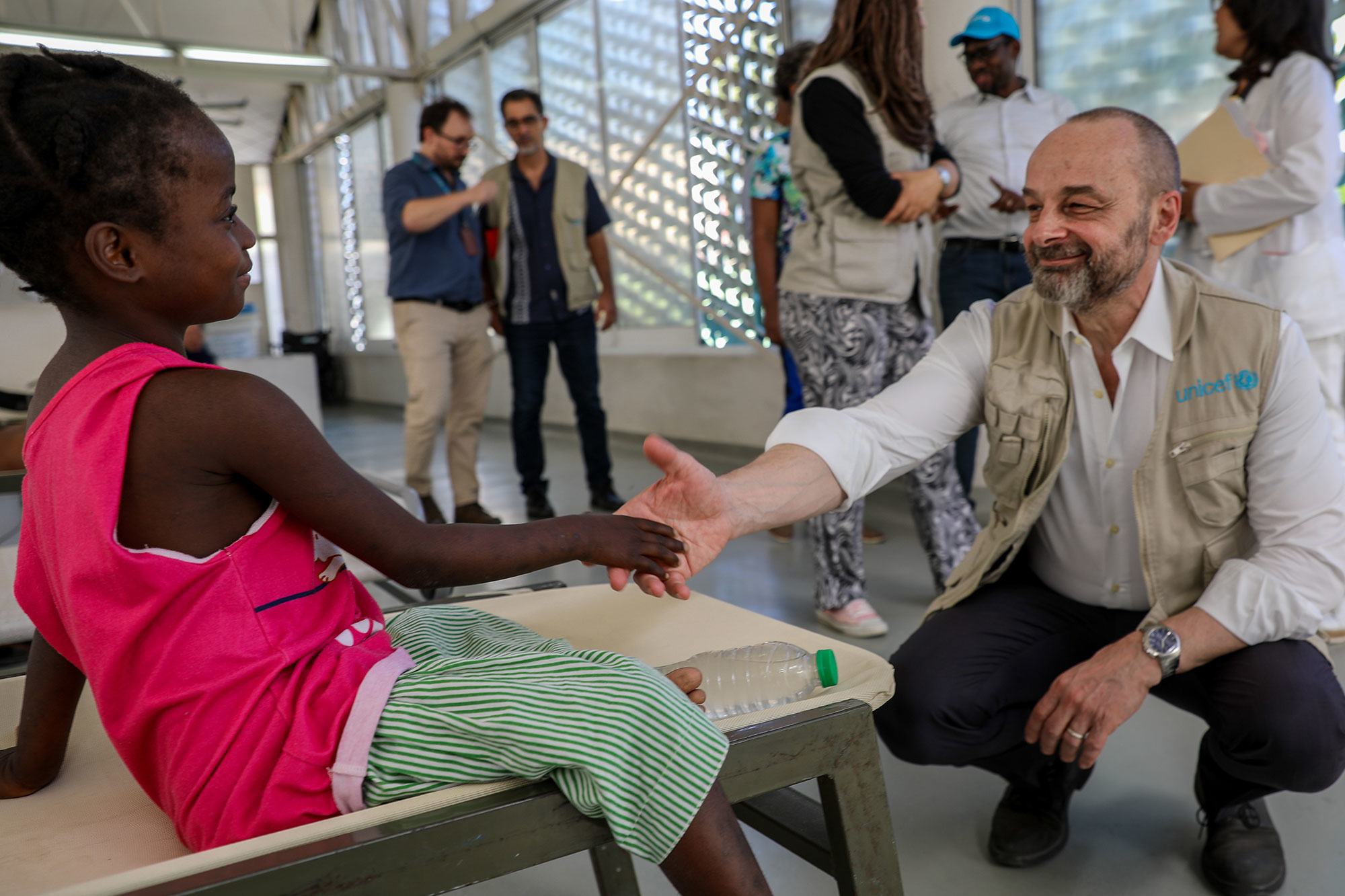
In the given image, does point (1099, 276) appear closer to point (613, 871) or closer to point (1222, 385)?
point (1222, 385)

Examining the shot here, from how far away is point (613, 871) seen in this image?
57.6 inches

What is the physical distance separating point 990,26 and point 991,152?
34 cm

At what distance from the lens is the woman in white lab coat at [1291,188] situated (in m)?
2.47

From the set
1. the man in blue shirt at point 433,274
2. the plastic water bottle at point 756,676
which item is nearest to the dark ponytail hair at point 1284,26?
the plastic water bottle at point 756,676

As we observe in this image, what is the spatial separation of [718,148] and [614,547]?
15.4 ft

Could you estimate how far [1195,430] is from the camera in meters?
1.58

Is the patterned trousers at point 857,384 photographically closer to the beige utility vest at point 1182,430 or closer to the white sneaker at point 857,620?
the white sneaker at point 857,620

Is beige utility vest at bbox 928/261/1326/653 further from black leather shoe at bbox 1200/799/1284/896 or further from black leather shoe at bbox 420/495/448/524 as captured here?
black leather shoe at bbox 420/495/448/524

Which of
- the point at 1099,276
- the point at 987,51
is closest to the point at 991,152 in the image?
the point at 987,51

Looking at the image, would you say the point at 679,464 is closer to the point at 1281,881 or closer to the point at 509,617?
the point at 509,617

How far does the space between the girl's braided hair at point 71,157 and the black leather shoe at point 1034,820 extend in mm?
1435

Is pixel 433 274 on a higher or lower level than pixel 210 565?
higher

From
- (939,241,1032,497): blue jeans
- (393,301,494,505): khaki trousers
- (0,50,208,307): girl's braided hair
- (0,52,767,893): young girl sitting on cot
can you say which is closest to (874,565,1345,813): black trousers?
(0,52,767,893): young girl sitting on cot

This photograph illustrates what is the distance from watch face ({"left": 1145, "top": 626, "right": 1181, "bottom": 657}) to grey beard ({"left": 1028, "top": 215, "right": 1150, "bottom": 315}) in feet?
1.64
